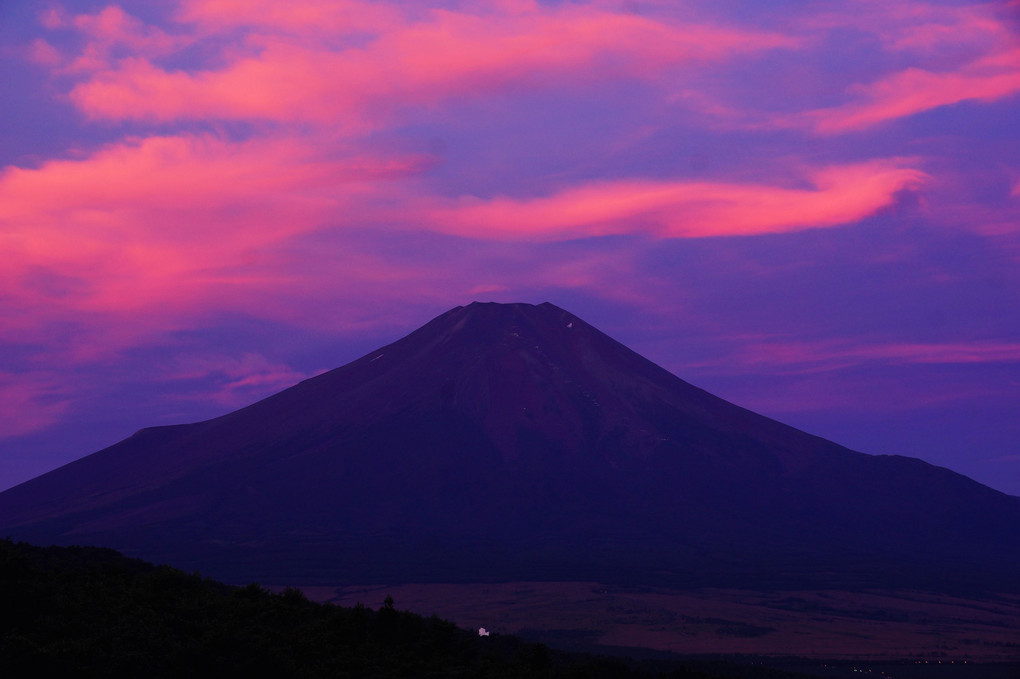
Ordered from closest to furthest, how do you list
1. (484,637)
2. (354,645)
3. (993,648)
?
(354,645) < (484,637) < (993,648)

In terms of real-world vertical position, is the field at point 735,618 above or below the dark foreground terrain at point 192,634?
below

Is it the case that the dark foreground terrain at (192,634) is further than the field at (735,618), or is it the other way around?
the field at (735,618)

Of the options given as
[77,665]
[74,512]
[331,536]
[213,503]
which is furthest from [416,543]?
[77,665]

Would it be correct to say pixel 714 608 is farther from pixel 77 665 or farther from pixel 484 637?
pixel 77 665

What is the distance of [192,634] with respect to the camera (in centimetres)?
2870

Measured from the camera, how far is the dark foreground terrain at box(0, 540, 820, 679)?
1006 inches

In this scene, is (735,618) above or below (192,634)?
below

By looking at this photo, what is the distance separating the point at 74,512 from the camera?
650 ft

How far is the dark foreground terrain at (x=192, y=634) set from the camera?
83.9 feet

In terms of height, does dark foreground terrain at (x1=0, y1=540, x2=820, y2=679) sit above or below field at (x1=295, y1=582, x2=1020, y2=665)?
above

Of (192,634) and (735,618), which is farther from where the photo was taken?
(735,618)

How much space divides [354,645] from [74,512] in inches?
7135

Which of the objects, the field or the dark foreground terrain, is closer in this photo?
the dark foreground terrain

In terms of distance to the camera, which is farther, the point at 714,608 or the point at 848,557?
the point at 848,557
